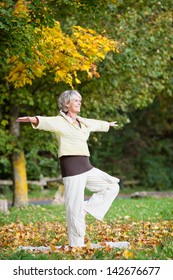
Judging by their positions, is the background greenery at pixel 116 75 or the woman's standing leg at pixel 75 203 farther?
the background greenery at pixel 116 75

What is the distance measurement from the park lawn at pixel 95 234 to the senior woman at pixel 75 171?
426 millimetres

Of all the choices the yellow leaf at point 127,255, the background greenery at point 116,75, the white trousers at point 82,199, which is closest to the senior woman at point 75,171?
the white trousers at point 82,199

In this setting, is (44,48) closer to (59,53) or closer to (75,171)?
(59,53)

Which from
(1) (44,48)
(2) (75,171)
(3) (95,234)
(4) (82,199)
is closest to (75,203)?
(4) (82,199)

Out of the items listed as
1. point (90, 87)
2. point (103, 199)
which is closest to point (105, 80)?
point (90, 87)

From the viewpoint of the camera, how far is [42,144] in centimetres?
1819

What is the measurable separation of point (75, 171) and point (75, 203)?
404 mm

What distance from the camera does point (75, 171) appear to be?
323 inches

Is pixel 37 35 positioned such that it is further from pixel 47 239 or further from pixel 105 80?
pixel 105 80

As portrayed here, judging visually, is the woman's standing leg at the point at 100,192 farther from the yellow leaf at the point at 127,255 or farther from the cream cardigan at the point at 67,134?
the yellow leaf at the point at 127,255

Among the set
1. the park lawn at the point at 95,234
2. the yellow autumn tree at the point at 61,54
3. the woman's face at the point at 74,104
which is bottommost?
the park lawn at the point at 95,234

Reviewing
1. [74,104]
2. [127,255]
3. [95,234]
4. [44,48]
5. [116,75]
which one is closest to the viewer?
[127,255]

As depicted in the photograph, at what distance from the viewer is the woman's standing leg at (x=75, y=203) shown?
820 centimetres

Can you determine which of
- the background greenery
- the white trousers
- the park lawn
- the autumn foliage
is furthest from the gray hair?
the background greenery
